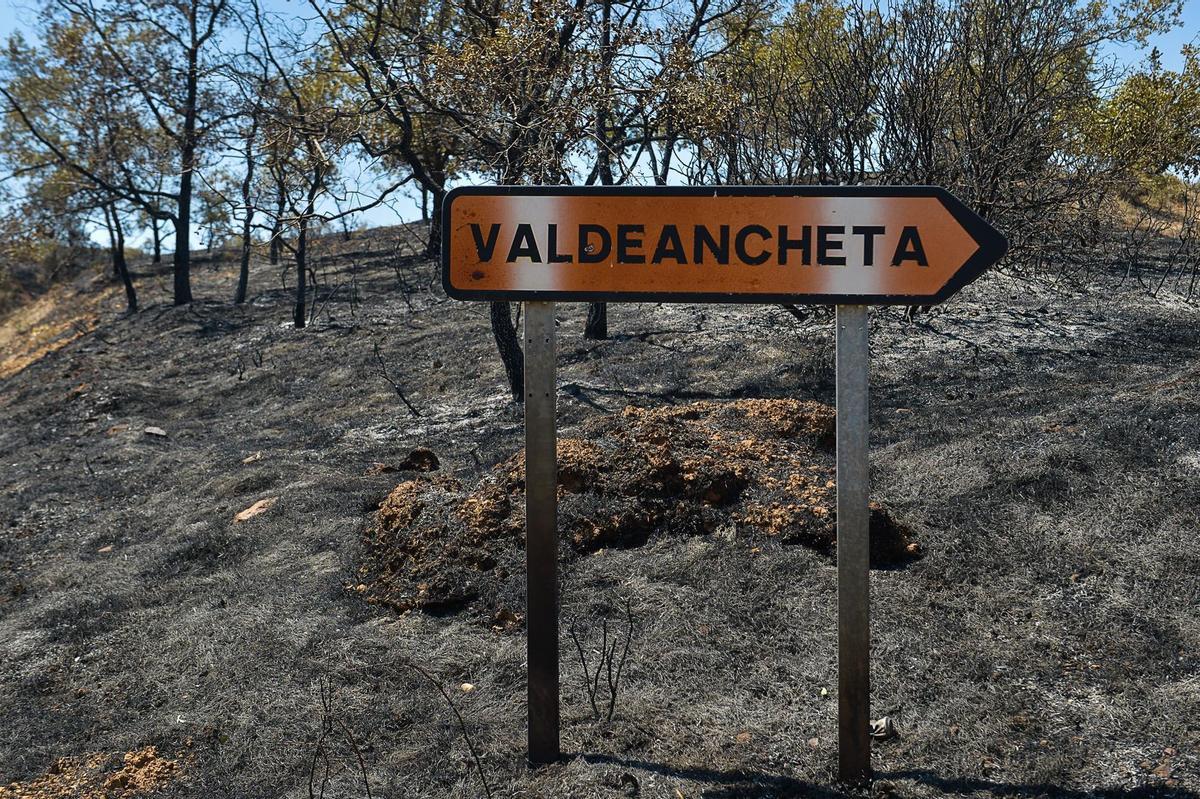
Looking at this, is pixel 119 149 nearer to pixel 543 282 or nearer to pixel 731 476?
pixel 731 476

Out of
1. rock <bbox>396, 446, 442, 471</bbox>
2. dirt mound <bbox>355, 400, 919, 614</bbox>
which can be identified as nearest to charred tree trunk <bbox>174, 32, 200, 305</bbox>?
rock <bbox>396, 446, 442, 471</bbox>

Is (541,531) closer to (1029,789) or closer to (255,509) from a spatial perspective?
(1029,789)

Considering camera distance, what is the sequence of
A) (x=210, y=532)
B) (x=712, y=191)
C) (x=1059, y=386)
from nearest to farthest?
(x=712, y=191)
(x=210, y=532)
(x=1059, y=386)

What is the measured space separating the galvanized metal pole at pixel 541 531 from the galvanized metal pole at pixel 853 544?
93 centimetres

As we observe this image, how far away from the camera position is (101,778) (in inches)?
146

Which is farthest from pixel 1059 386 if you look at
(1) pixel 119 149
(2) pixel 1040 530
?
(1) pixel 119 149

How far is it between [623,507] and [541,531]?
2343 millimetres

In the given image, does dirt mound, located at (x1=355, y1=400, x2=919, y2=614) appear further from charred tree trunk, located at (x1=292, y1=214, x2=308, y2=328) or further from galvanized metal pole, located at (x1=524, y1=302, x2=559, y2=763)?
charred tree trunk, located at (x1=292, y1=214, x2=308, y2=328)

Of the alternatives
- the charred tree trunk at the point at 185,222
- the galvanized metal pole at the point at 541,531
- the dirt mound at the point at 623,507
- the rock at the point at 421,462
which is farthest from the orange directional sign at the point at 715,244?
the charred tree trunk at the point at 185,222

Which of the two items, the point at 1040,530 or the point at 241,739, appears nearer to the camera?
the point at 241,739

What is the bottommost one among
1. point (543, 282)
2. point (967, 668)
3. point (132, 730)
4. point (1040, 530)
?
point (132, 730)

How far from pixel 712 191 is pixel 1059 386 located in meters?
5.84

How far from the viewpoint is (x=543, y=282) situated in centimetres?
310

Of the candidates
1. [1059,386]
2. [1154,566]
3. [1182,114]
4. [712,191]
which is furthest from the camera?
[1182,114]
